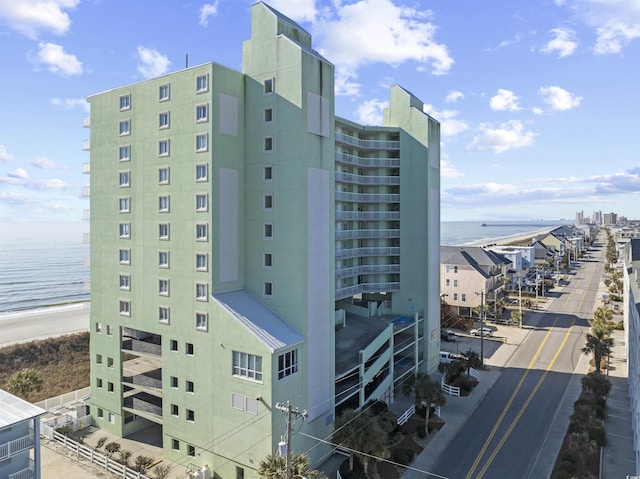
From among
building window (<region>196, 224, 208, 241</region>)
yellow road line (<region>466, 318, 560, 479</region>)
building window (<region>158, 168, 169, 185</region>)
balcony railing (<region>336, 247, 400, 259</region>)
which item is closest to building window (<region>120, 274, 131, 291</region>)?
building window (<region>158, 168, 169, 185</region>)

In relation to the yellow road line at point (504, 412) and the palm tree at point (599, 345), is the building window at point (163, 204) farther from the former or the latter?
the palm tree at point (599, 345)

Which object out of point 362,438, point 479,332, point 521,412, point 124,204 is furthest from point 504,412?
point 124,204

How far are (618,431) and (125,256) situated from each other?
47519 mm

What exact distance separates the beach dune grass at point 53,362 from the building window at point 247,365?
32.0 m

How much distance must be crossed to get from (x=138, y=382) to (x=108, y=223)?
583 inches

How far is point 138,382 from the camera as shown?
3647 centimetres

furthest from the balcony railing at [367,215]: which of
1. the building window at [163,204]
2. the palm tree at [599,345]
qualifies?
the palm tree at [599,345]

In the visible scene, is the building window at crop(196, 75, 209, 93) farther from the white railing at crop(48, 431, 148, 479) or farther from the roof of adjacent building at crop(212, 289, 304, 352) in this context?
the white railing at crop(48, 431, 148, 479)

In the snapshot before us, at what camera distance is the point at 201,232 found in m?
32.0

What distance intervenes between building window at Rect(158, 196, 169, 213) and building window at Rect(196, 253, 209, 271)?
17.2 ft

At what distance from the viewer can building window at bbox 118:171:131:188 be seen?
36625mm

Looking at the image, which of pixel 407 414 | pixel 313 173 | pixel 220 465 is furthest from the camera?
pixel 407 414

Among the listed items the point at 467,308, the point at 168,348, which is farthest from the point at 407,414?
the point at 467,308

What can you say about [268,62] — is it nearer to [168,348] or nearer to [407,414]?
[168,348]
